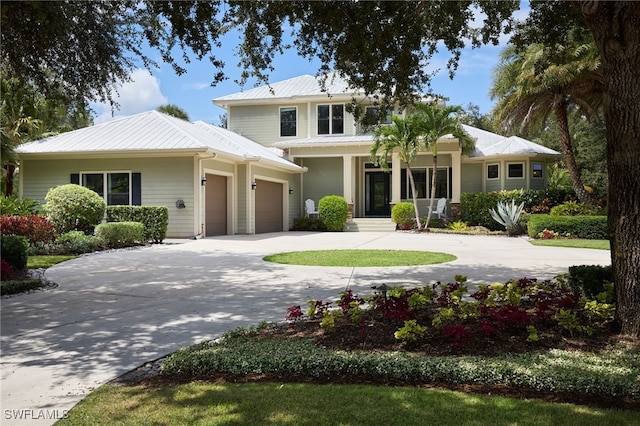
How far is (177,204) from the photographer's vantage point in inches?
704

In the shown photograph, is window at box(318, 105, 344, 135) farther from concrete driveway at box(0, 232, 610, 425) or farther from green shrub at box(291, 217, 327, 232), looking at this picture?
concrete driveway at box(0, 232, 610, 425)

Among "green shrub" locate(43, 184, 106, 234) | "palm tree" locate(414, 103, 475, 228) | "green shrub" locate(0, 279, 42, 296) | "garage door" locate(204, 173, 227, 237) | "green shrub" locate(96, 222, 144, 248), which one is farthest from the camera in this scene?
"palm tree" locate(414, 103, 475, 228)

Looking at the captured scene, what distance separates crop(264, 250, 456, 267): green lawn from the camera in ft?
36.9

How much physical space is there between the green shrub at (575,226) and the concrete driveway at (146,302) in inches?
171

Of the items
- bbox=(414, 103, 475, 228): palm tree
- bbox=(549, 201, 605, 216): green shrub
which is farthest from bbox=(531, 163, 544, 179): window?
bbox=(414, 103, 475, 228): palm tree

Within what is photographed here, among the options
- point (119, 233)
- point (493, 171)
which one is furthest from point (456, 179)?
point (119, 233)

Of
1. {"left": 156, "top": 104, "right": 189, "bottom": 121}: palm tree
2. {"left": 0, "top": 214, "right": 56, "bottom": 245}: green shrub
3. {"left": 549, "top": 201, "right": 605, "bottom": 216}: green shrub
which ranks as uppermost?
{"left": 156, "top": 104, "right": 189, "bottom": 121}: palm tree

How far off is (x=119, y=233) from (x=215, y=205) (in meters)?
5.53

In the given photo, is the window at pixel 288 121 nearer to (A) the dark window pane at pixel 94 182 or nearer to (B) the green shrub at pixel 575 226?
(A) the dark window pane at pixel 94 182

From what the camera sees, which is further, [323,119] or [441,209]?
[323,119]

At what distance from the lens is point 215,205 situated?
19.8 meters

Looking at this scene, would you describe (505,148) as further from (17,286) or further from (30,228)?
(17,286)

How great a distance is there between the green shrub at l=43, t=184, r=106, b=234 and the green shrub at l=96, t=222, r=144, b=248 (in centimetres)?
125

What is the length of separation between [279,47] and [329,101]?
665 inches
